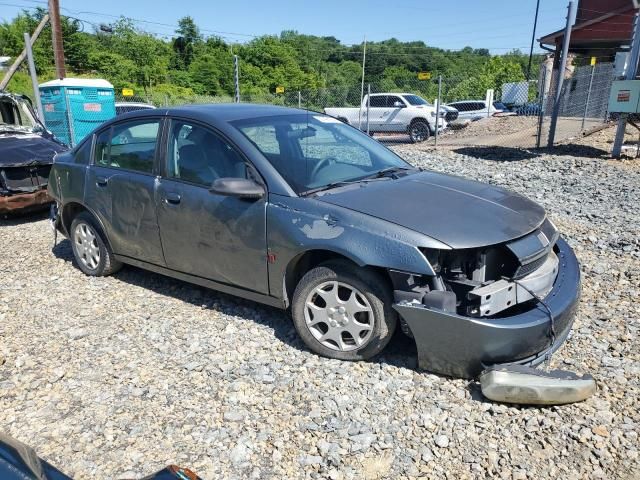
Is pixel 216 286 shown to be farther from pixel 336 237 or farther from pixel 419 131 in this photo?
pixel 419 131

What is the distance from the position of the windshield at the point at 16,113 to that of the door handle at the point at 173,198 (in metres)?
5.93

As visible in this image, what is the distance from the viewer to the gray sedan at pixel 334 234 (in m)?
3.08

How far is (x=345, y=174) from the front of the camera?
13.1 ft

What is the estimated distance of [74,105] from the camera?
460 inches

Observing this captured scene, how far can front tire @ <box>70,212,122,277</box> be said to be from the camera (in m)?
5.03

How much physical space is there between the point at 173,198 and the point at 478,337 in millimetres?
2533

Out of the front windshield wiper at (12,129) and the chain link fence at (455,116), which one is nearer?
the front windshield wiper at (12,129)

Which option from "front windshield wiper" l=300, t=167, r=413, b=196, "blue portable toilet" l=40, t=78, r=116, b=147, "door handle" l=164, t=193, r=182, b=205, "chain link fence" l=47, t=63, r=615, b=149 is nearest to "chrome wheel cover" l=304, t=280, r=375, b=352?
"front windshield wiper" l=300, t=167, r=413, b=196

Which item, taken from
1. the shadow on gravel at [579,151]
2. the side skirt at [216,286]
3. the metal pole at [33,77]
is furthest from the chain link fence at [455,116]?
the side skirt at [216,286]

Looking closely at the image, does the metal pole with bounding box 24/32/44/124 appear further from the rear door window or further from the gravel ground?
the gravel ground

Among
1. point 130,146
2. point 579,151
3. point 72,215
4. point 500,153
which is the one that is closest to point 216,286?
point 130,146

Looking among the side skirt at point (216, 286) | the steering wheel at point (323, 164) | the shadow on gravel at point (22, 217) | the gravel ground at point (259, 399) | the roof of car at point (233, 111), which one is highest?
the roof of car at point (233, 111)

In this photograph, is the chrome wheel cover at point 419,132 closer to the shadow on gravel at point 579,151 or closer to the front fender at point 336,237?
the shadow on gravel at point 579,151

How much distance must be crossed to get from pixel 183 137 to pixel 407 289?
225 cm
